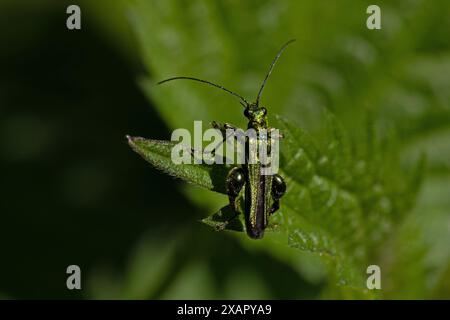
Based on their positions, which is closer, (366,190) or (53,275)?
(366,190)

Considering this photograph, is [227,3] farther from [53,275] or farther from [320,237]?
[53,275]

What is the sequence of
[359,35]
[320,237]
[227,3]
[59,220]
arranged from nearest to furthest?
[320,237] < [227,3] < [359,35] < [59,220]

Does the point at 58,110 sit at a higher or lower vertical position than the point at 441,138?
higher

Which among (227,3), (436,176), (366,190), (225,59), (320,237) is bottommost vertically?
(320,237)

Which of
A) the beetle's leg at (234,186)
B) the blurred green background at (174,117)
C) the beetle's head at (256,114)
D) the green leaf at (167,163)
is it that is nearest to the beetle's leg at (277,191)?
the beetle's leg at (234,186)

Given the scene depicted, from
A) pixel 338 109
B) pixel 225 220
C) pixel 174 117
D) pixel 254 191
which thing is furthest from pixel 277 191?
pixel 338 109

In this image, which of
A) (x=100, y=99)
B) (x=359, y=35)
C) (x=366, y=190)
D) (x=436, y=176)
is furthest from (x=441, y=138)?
(x=100, y=99)

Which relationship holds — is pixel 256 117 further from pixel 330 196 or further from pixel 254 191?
pixel 330 196

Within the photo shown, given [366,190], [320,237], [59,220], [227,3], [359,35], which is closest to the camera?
[320,237]
